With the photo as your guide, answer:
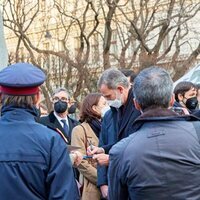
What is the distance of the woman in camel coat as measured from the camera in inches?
217

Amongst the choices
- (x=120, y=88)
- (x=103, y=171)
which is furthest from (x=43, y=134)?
(x=103, y=171)

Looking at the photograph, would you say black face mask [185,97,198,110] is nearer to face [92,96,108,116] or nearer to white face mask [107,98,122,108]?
face [92,96,108,116]

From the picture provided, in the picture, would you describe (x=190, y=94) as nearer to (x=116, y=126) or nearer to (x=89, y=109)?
(x=89, y=109)

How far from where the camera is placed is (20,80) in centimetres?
306

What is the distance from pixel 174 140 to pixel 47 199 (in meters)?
0.85

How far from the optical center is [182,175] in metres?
2.92

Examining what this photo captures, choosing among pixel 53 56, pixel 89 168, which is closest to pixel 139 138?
pixel 89 168

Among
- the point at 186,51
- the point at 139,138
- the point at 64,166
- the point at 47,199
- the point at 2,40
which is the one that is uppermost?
the point at 2,40

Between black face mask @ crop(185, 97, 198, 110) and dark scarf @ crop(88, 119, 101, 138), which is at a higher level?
black face mask @ crop(185, 97, 198, 110)

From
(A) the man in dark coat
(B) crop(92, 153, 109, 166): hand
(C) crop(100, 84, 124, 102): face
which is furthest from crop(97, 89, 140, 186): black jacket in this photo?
(A) the man in dark coat

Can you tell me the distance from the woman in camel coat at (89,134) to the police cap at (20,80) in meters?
2.41

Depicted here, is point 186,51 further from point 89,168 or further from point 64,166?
point 64,166

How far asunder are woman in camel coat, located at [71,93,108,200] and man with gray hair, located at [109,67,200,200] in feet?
7.88

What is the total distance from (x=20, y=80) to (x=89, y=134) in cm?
259
